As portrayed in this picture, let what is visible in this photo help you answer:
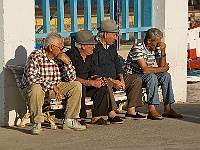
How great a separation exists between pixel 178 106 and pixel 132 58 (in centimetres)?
153

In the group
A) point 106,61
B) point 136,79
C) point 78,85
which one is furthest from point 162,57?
point 78,85

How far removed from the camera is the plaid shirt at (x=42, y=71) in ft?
24.7

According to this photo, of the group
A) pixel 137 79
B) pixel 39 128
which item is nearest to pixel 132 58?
pixel 137 79

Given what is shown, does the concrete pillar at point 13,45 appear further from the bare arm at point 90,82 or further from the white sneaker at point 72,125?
the bare arm at point 90,82

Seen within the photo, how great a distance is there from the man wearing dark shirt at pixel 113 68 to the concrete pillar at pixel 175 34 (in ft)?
5.38

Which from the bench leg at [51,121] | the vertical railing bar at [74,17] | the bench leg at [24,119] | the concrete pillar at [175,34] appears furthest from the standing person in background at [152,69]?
the bench leg at [24,119]

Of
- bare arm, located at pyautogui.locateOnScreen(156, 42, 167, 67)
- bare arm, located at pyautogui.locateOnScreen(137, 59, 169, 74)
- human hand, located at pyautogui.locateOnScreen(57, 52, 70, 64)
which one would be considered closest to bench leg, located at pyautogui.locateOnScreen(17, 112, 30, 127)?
human hand, located at pyautogui.locateOnScreen(57, 52, 70, 64)

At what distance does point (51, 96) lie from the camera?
771cm

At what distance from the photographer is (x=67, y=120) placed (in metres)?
7.84

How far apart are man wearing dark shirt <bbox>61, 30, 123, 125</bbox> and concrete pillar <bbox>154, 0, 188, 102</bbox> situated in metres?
2.23

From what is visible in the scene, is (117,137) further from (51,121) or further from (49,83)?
(49,83)

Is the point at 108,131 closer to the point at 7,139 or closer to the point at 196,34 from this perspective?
the point at 7,139

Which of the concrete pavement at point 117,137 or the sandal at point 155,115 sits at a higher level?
the sandal at point 155,115

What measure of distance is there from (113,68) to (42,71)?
122 centimetres
